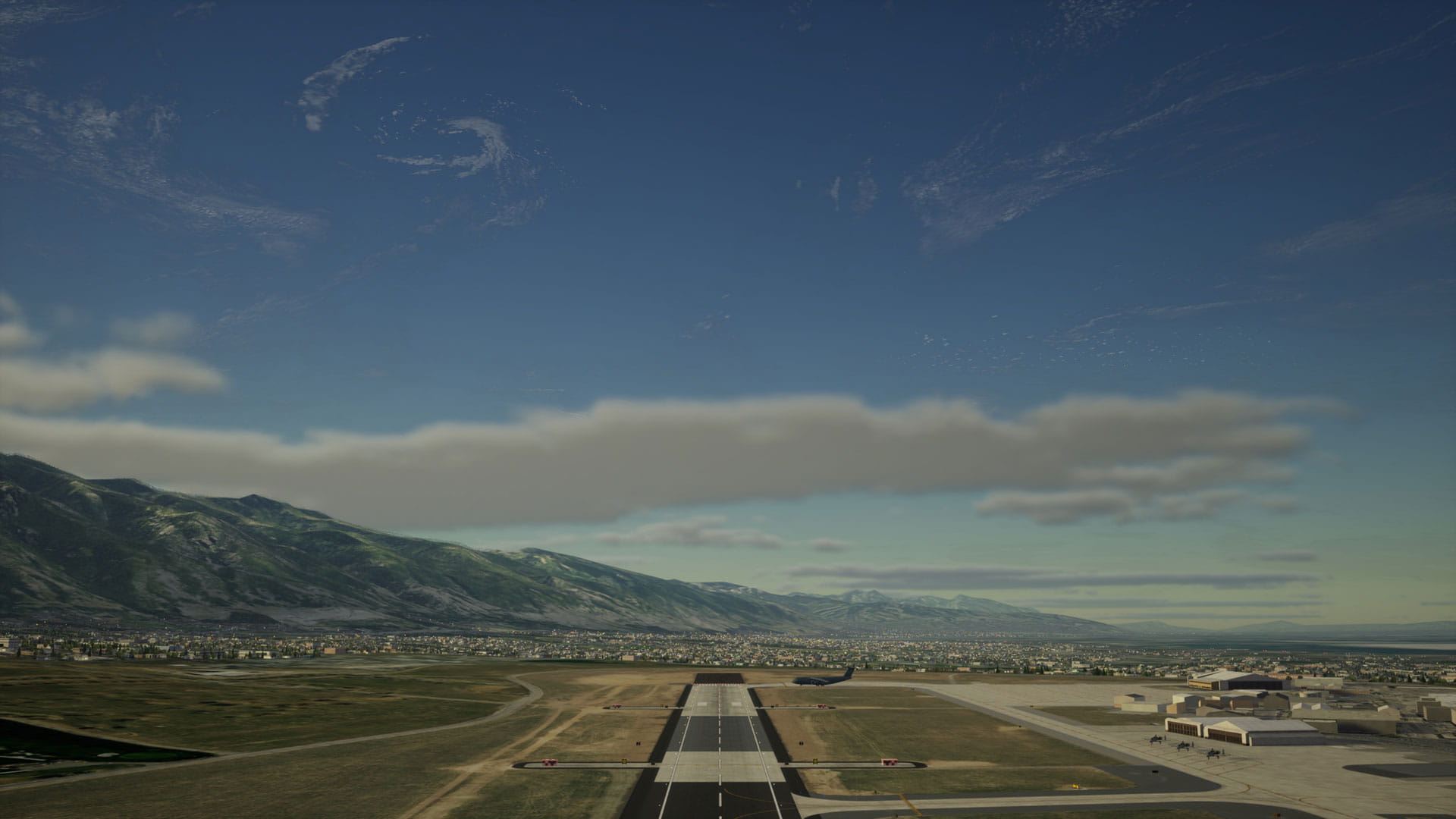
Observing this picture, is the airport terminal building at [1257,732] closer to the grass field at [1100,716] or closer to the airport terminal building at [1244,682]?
the grass field at [1100,716]

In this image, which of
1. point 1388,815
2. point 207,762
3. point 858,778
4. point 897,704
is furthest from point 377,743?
point 1388,815

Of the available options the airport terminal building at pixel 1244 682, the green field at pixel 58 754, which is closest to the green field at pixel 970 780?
the green field at pixel 58 754

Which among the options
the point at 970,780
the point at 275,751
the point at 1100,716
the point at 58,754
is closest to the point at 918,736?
the point at 970,780

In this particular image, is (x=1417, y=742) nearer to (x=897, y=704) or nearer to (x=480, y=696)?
(x=897, y=704)

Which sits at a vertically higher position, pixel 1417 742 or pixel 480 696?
pixel 1417 742

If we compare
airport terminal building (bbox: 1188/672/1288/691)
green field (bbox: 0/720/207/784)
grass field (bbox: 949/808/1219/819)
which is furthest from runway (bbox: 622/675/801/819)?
airport terminal building (bbox: 1188/672/1288/691)

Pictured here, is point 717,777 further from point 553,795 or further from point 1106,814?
point 1106,814
